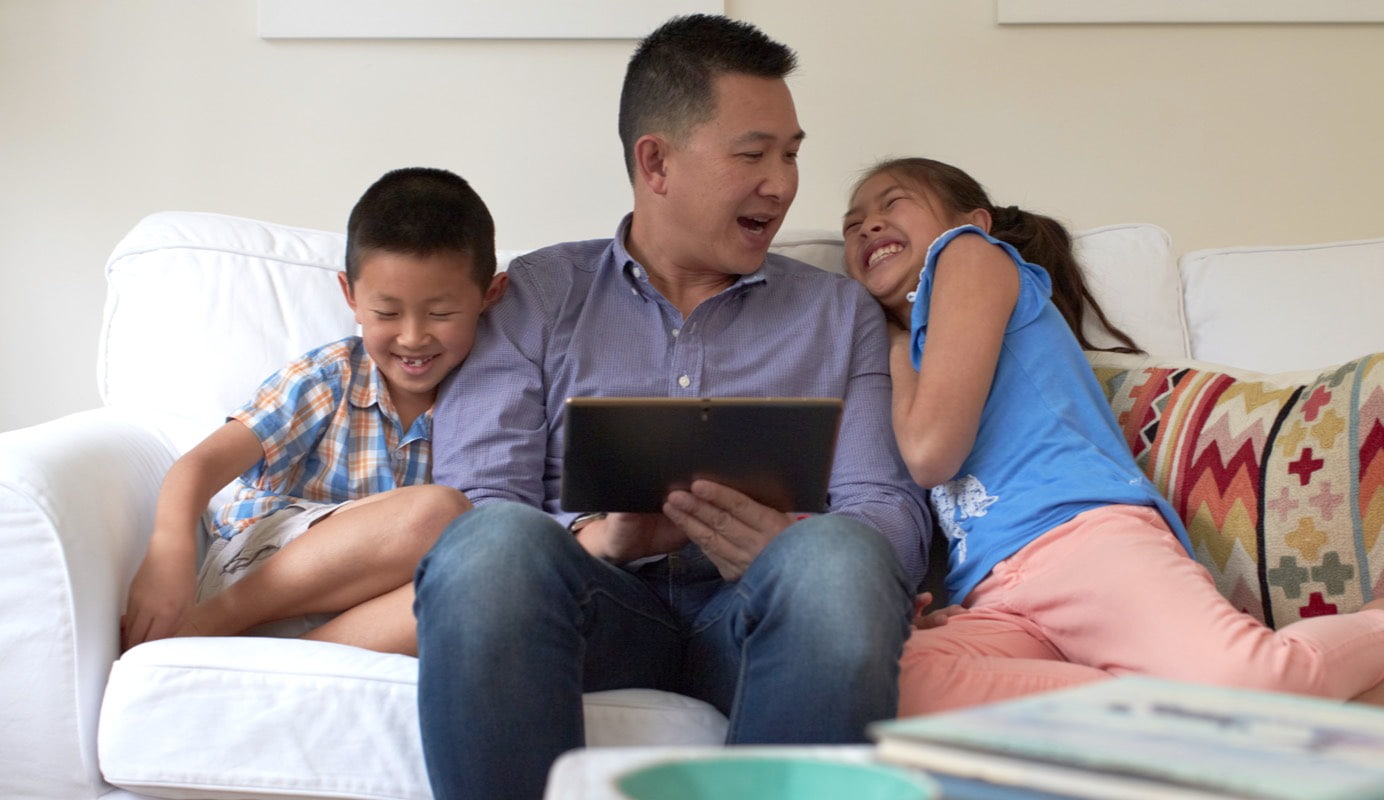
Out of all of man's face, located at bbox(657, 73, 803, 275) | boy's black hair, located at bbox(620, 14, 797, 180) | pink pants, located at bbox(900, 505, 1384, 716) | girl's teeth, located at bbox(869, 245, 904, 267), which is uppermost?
boy's black hair, located at bbox(620, 14, 797, 180)

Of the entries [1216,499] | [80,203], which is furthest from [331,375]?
[1216,499]

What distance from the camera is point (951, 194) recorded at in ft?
5.63

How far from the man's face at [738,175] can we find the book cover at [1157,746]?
105 cm

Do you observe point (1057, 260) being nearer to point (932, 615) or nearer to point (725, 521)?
point (932, 615)

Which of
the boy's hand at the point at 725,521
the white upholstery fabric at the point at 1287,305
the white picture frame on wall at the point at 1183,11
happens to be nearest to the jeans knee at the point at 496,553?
the boy's hand at the point at 725,521

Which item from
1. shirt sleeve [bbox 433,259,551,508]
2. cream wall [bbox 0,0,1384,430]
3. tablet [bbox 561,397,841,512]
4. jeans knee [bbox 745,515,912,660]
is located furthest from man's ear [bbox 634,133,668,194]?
jeans knee [bbox 745,515,912,660]

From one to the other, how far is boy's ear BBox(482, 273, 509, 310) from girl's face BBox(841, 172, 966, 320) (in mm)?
478

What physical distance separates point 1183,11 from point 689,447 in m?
1.48

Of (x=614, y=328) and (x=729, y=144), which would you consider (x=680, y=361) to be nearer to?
(x=614, y=328)

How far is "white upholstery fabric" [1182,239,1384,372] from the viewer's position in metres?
1.79

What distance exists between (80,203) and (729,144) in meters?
1.19

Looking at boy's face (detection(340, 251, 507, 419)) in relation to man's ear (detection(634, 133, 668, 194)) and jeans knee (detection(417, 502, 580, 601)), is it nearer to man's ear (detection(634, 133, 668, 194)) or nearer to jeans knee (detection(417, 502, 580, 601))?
man's ear (detection(634, 133, 668, 194))

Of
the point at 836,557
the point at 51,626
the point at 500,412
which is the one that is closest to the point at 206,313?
the point at 500,412

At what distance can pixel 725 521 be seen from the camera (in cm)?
129
